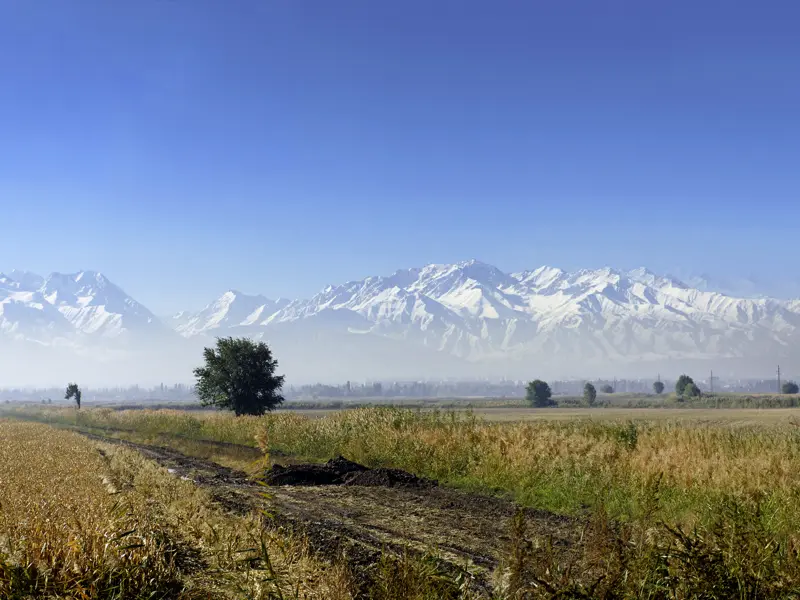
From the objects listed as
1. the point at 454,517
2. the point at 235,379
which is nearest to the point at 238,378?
the point at 235,379

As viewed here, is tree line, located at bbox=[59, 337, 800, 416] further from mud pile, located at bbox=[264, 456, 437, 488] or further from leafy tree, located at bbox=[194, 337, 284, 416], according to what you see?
mud pile, located at bbox=[264, 456, 437, 488]

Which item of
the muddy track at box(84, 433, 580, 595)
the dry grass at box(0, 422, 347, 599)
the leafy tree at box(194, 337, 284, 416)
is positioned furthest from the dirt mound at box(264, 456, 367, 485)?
the leafy tree at box(194, 337, 284, 416)

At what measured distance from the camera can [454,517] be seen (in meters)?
14.6

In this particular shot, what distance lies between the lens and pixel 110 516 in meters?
8.79

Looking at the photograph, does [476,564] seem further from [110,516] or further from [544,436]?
[544,436]

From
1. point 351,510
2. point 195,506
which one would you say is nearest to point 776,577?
point 195,506

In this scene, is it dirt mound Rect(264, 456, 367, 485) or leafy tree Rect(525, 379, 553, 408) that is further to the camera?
leafy tree Rect(525, 379, 553, 408)

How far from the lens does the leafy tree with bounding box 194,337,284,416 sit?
6209cm

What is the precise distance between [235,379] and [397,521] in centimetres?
5019

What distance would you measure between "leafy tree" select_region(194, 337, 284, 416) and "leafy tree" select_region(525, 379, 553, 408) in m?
124

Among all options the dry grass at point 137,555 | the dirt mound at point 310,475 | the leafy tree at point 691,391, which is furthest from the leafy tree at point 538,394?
the dry grass at point 137,555

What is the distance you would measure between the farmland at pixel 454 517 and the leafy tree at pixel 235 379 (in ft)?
98.4

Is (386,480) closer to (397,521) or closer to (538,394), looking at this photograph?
(397,521)

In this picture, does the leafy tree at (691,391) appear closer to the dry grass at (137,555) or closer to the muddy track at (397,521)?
the muddy track at (397,521)
